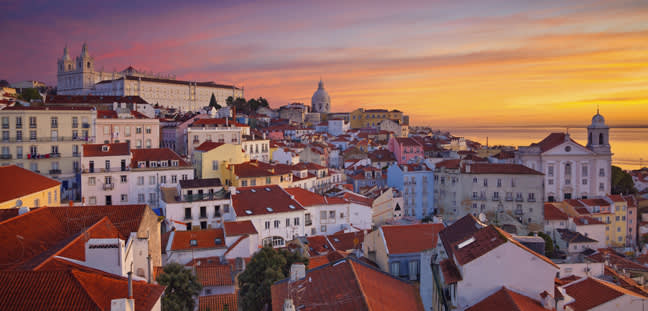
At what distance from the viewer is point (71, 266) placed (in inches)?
418

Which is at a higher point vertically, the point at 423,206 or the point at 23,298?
the point at 23,298

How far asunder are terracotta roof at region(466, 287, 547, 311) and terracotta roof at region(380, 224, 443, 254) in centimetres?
552

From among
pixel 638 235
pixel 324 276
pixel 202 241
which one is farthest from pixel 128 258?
pixel 638 235

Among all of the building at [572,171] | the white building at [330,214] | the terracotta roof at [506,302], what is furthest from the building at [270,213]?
the building at [572,171]

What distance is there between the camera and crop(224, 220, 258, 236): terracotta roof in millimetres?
26750

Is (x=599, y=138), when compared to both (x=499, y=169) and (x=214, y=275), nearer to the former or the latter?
(x=499, y=169)

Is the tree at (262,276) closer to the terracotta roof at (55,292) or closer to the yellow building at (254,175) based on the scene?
the terracotta roof at (55,292)

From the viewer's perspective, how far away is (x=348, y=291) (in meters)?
11.2

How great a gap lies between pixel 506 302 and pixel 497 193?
33825mm

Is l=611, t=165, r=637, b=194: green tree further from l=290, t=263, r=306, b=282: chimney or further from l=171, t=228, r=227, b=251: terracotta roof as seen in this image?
l=290, t=263, r=306, b=282: chimney

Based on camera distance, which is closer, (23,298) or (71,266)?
(23,298)

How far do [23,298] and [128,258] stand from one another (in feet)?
15.3

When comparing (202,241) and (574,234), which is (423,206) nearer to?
(574,234)

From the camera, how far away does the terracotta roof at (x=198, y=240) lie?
25211mm
